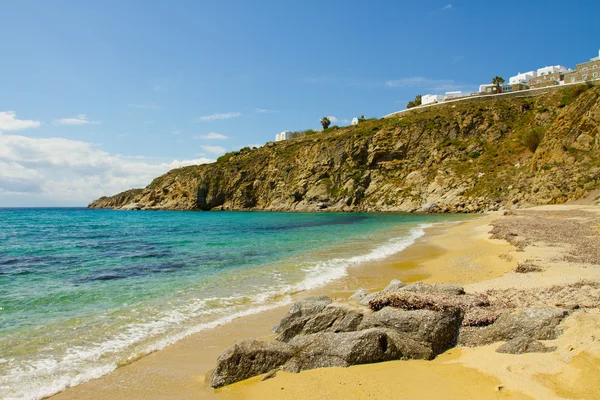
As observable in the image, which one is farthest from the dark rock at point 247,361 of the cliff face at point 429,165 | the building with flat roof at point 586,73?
the building with flat roof at point 586,73

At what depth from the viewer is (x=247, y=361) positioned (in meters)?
5.89

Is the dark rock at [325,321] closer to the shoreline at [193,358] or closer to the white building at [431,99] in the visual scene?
the shoreline at [193,358]

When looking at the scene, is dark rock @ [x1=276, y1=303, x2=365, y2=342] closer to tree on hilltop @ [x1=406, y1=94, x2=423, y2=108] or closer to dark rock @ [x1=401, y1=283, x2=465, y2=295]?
dark rock @ [x1=401, y1=283, x2=465, y2=295]

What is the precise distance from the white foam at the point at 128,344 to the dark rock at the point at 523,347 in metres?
6.16

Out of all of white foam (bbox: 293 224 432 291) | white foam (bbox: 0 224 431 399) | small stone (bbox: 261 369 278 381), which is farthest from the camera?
white foam (bbox: 293 224 432 291)

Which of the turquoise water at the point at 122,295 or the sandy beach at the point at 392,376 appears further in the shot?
the turquoise water at the point at 122,295

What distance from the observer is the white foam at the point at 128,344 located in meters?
6.00

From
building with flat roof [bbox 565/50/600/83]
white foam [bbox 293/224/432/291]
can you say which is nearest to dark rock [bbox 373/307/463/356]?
white foam [bbox 293/224/432/291]

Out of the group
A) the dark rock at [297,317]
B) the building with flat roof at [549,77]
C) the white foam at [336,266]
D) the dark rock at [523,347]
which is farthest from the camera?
the building with flat roof at [549,77]

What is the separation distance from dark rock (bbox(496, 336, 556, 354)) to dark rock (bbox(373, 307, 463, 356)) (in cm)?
78

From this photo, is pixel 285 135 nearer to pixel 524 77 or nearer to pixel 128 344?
pixel 524 77

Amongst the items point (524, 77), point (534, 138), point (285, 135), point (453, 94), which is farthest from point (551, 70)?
point (285, 135)

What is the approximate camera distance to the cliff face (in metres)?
52.0

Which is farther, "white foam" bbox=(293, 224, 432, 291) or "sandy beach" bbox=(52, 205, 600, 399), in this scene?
"white foam" bbox=(293, 224, 432, 291)
